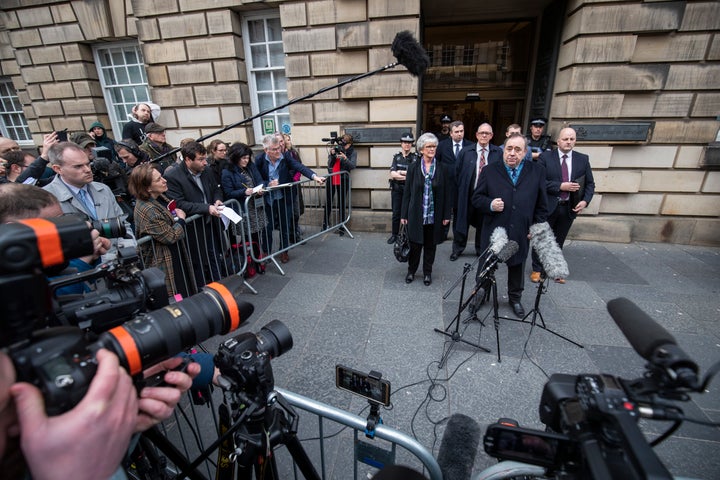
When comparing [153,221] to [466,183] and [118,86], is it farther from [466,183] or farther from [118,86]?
[118,86]

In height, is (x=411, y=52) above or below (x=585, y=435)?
above

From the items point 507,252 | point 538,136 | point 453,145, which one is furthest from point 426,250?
point 538,136

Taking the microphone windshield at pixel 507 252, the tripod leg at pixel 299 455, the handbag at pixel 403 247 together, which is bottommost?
the handbag at pixel 403 247

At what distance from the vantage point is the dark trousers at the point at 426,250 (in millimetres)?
4621

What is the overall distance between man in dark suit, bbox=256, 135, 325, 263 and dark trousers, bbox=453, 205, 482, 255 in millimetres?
2518

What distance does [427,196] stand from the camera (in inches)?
175

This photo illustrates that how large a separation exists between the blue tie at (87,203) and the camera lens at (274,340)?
9.52ft

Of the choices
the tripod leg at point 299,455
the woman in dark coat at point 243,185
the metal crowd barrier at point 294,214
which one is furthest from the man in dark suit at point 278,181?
the tripod leg at point 299,455

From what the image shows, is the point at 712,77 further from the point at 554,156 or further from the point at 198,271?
the point at 198,271

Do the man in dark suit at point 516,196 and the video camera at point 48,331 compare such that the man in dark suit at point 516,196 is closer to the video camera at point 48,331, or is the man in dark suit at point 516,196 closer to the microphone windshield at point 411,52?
the microphone windshield at point 411,52

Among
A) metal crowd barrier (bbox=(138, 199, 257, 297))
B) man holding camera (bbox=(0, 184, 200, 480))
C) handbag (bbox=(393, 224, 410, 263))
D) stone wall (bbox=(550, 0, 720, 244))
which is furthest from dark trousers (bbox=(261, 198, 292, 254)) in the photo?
stone wall (bbox=(550, 0, 720, 244))

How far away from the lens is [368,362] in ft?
10.8

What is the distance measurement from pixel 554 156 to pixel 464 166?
127cm

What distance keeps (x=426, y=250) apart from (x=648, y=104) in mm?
4838
